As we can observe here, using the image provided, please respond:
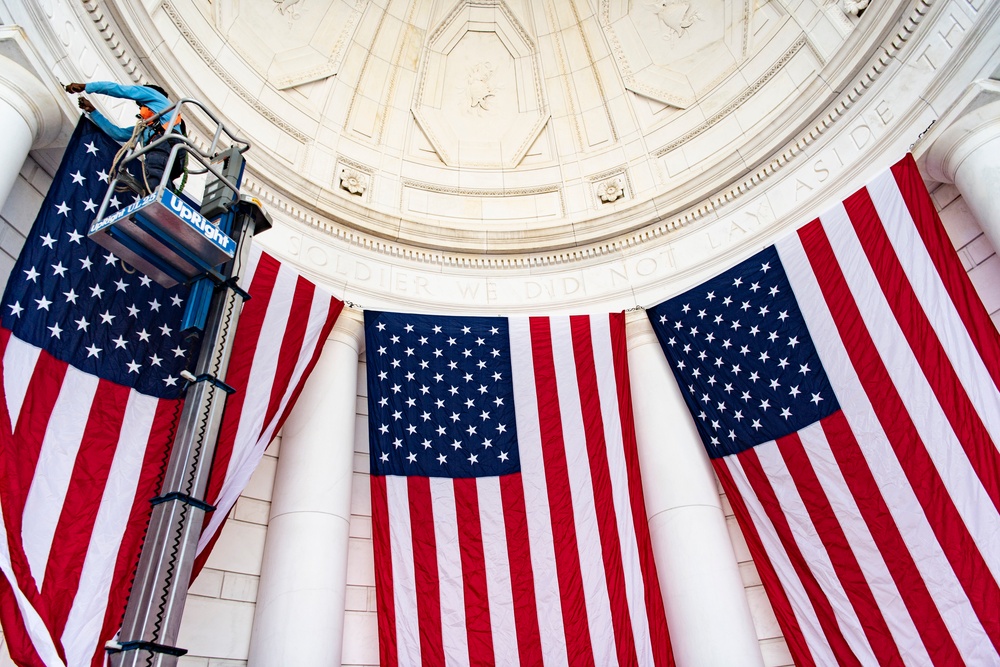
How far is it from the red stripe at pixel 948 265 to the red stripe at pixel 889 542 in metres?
1.74

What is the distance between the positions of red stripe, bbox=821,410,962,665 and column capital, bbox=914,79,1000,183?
347 cm

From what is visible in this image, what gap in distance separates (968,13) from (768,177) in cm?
338

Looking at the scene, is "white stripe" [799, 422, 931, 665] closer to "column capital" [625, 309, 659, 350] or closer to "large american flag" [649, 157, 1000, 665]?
"large american flag" [649, 157, 1000, 665]

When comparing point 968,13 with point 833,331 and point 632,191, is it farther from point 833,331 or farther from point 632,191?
point 632,191

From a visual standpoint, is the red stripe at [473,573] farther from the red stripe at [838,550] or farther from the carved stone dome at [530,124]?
the red stripe at [838,550]

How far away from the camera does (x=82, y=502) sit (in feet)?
21.7

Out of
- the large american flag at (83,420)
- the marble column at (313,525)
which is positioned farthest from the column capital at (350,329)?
the large american flag at (83,420)

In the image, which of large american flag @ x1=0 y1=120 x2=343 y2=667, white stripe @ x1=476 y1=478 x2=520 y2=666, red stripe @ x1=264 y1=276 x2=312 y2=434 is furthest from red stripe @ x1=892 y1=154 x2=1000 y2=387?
large american flag @ x1=0 y1=120 x2=343 y2=667

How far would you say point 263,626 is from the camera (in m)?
8.09

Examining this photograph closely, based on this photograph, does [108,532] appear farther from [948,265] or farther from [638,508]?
A: [948,265]

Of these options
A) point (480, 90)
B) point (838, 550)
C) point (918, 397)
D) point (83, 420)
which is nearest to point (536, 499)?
point (838, 550)

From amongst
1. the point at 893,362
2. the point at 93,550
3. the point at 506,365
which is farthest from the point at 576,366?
the point at 93,550

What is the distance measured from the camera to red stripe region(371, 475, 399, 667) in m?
8.41

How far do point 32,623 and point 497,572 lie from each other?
5.27 metres
